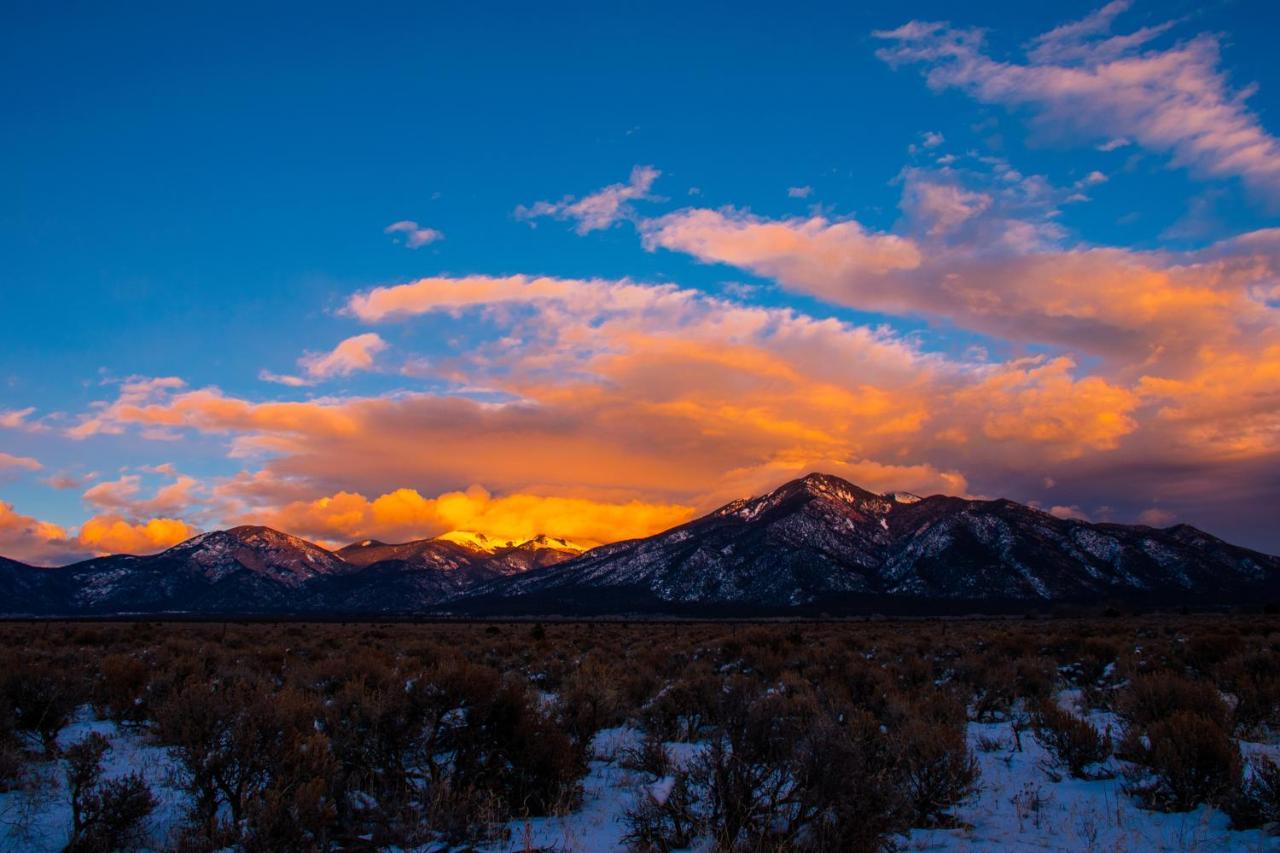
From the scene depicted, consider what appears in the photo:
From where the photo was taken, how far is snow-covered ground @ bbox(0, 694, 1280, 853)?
7402 mm

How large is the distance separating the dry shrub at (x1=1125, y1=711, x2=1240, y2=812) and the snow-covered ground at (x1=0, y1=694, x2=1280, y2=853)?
0.71 feet

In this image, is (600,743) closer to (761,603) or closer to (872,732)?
(872,732)

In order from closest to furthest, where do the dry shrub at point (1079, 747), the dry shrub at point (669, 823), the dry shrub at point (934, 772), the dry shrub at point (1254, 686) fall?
the dry shrub at point (669, 823), the dry shrub at point (934, 772), the dry shrub at point (1079, 747), the dry shrub at point (1254, 686)

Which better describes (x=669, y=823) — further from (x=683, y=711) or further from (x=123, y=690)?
(x=123, y=690)

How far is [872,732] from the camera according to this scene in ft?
30.6

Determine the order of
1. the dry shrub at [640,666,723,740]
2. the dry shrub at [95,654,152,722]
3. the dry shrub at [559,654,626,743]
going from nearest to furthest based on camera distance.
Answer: the dry shrub at [559,654,626,743] < the dry shrub at [640,666,723,740] < the dry shrub at [95,654,152,722]

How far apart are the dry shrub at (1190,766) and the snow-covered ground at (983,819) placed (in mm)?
216

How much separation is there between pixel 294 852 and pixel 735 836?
3.94 m

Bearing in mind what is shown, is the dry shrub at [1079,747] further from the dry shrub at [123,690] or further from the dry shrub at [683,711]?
the dry shrub at [123,690]

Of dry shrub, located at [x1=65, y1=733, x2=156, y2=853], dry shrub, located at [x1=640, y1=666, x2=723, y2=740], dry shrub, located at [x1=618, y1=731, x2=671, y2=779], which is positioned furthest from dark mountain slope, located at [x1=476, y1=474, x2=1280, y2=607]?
dry shrub, located at [x1=65, y1=733, x2=156, y2=853]

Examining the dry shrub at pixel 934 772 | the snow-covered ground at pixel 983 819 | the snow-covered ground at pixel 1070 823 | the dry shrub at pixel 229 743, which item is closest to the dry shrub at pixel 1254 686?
the snow-covered ground at pixel 983 819

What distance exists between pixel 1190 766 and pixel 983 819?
90.9 inches

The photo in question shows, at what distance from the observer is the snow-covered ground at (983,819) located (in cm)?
740

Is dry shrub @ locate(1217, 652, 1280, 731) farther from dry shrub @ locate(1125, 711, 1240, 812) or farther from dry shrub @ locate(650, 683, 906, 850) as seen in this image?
dry shrub @ locate(650, 683, 906, 850)
